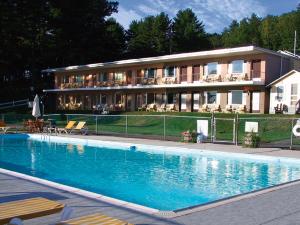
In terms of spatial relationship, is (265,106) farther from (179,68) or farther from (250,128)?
(250,128)

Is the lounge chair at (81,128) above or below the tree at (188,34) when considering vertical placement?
below

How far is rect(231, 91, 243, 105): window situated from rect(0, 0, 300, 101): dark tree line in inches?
500

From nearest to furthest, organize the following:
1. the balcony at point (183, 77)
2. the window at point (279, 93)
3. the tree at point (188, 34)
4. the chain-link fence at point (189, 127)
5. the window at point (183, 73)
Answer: the chain-link fence at point (189, 127), the window at point (279, 93), the balcony at point (183, 77), the window at point (183, 73), the tree at point (188, 34)

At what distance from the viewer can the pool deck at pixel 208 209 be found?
6.30 m

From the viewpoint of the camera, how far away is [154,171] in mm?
14469

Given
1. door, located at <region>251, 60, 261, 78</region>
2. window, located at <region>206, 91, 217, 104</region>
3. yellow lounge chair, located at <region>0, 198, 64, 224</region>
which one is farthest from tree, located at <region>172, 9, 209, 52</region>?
yellow lounge chair, located at <region>0, 198, 64, 224</region>

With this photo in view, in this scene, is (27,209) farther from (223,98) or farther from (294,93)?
(223,98)

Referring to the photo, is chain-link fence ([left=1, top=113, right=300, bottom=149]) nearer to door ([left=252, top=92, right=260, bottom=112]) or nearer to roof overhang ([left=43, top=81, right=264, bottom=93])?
roof overhang ([left=43, top=81, right=264, bottom=93])

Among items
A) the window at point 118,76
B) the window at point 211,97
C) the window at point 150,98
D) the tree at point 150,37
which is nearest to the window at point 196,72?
the window at point 211,97

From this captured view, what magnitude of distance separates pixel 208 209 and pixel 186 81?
107 ft

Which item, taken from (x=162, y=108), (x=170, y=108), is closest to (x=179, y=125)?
(x=170, y=108)

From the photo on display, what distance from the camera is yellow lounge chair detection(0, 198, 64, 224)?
4.89 m

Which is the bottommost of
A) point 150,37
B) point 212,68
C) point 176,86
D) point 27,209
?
point 27,209

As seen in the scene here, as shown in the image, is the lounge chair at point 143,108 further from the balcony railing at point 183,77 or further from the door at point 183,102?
the balcony railing at point 183,77
